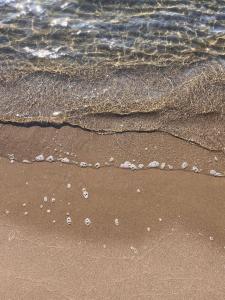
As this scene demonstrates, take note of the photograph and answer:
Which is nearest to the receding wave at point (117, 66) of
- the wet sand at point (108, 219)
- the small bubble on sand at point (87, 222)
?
the wet sand at point (108, 219)

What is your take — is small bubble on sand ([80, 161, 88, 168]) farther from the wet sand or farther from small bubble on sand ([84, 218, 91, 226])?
small bubble on sand ([84, 218, 91, 226])

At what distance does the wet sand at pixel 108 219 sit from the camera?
14.6ft

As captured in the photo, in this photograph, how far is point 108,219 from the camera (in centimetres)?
476

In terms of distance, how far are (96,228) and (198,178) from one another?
1306 millimetres

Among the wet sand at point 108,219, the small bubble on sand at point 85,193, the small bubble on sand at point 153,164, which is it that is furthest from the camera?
the small bubble on sand at point 153,164

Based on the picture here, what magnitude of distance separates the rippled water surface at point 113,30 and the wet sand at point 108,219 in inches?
46.6

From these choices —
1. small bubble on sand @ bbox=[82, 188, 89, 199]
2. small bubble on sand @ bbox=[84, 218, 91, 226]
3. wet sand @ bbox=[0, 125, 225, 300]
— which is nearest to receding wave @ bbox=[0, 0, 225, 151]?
wet sand @ bbox=[0, 125, 225, 300]

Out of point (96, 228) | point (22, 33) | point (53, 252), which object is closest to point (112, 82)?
point (22, 33)

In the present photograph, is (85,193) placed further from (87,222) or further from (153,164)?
(153,164)

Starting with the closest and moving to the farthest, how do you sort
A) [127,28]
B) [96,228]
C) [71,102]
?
[96,228] < [71,102] < [127,28]

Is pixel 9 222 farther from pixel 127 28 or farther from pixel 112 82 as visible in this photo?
pixel 127 28

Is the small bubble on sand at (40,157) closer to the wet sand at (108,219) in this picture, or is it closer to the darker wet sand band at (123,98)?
the wet sand at (108,219)

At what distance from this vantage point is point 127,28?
5.82 meters

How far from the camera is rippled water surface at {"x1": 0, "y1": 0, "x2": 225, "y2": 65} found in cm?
568
